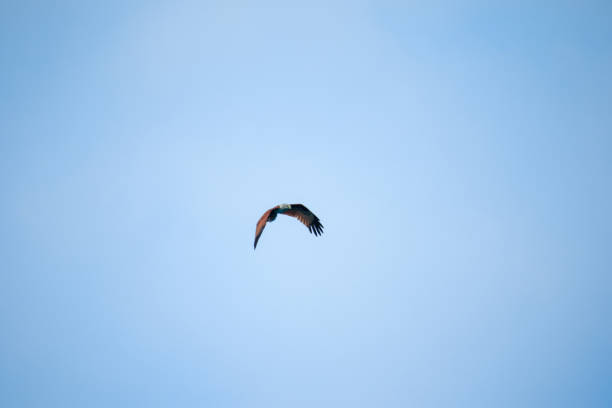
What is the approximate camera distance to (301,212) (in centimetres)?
2548

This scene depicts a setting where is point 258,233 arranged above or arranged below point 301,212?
below

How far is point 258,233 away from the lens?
2170 cm

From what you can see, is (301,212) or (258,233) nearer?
(258,233)

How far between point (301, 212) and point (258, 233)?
427 centimetres
